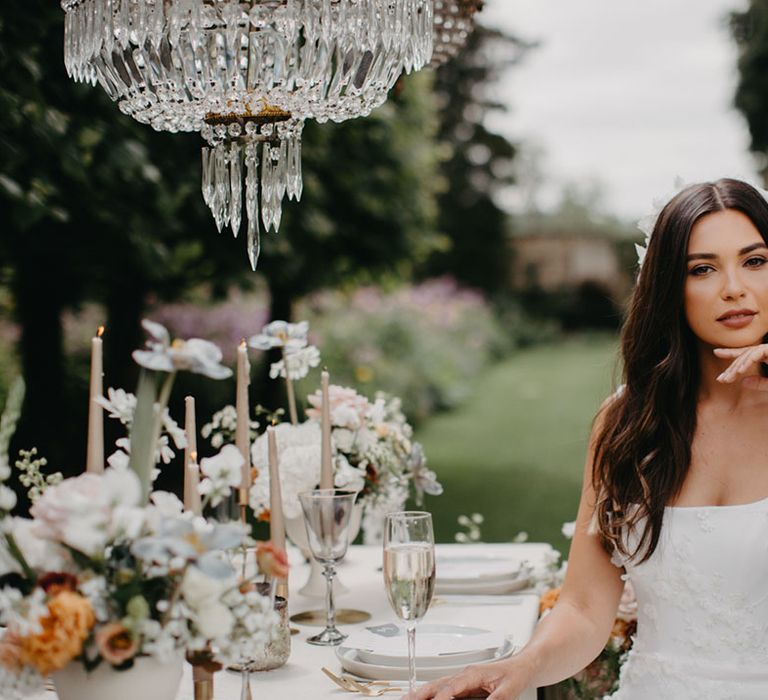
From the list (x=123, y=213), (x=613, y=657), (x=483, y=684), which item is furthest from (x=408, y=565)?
(x=123, y=213)

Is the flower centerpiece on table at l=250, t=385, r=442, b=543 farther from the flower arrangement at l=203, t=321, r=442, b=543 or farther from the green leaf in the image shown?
the green leaf

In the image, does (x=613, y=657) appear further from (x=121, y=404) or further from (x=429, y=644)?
(x=121, y=404)

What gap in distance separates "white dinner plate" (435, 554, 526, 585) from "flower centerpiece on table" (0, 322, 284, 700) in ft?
4.66

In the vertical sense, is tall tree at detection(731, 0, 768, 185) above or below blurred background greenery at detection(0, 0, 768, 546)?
above

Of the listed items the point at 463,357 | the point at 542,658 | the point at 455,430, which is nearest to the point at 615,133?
the point at 463,357

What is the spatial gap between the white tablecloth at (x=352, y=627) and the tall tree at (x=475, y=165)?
81.0ft

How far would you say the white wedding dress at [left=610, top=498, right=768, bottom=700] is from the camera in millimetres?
2301

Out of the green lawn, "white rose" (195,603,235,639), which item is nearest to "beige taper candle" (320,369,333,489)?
→ "white rose" (195,603,235,639)

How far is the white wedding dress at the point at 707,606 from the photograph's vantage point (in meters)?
2.30

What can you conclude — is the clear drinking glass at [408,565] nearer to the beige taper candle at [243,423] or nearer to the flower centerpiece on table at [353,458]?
the beige taper candle at [243,423]

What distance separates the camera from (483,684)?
2035 millimetres

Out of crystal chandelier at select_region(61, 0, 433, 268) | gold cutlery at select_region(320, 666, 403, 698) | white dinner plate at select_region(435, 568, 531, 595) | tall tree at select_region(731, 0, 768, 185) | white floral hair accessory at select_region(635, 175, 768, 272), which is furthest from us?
tall tree at select_region(731, 0, 768, 185)

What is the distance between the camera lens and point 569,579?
8.13ft

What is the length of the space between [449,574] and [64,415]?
23.3ft
